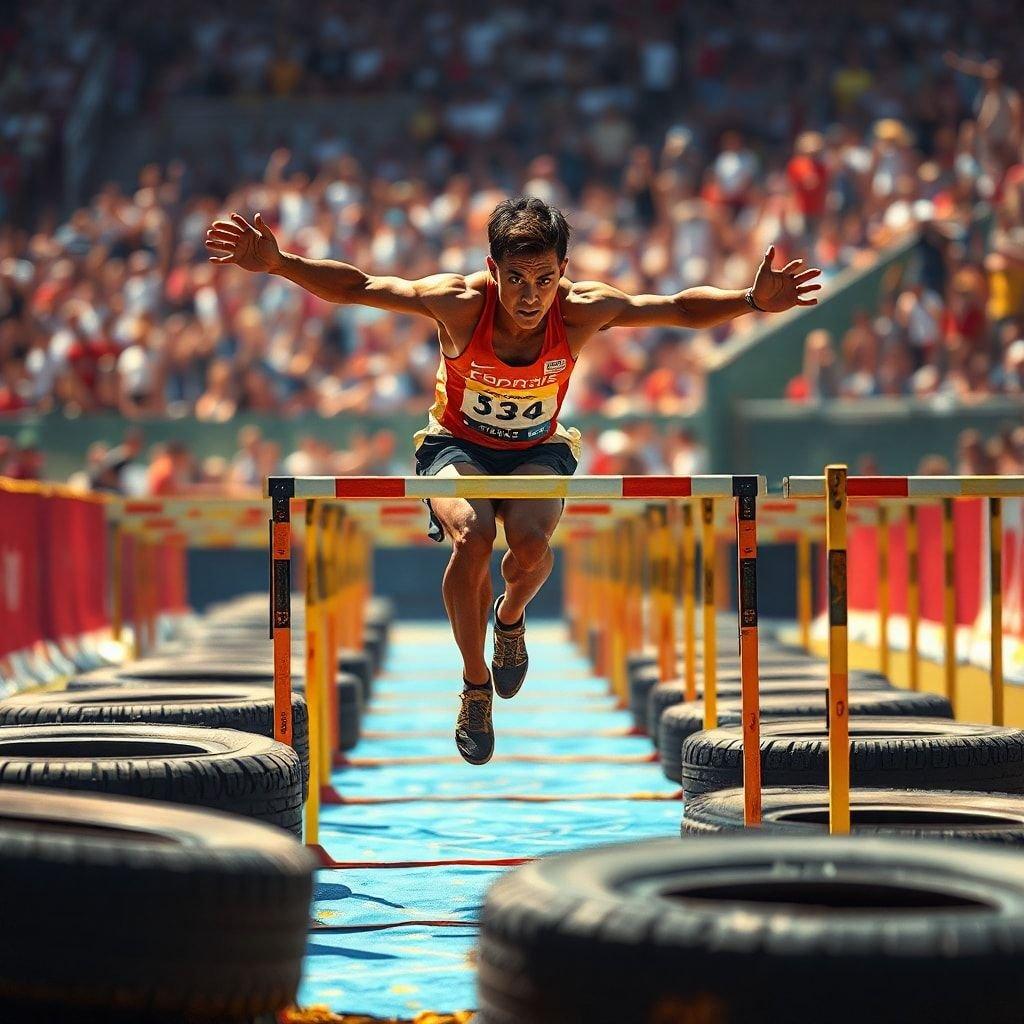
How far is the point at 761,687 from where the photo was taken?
26.2ft

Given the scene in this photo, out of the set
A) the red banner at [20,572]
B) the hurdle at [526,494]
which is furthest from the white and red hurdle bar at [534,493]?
the red banner at [20,572]

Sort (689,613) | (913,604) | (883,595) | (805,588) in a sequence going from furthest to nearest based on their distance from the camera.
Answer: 1. (805,588)
2. (883,595)
3. (689,613)
4. (913,604)

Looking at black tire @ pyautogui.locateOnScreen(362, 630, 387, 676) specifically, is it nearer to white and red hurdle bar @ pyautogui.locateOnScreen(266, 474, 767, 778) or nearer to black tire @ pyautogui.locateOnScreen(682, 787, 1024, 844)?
white and red hurdle bar @ pyautogui.locateOnScreen(266, 474, 767, 778)

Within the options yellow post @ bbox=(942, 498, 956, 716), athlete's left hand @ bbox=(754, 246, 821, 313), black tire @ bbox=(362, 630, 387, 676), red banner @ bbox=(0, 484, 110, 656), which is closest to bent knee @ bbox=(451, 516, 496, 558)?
athlete's left hand @ bbox=(754, 246, 821, 313)

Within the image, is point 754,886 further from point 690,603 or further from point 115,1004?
point 690,603

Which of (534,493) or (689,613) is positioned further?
(689,613)

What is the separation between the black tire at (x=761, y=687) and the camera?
7.95m

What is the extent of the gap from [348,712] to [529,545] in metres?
3.44

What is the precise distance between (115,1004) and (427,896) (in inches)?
92.8

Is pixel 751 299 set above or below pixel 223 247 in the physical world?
below

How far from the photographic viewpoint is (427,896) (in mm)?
5402

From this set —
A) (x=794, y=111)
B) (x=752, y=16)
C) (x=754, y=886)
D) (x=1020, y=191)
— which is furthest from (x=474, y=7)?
(x=754, y=886)

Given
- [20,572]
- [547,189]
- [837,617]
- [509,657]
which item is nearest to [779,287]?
[837,617]

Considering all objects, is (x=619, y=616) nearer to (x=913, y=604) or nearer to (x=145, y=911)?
(x=913, y=604)
